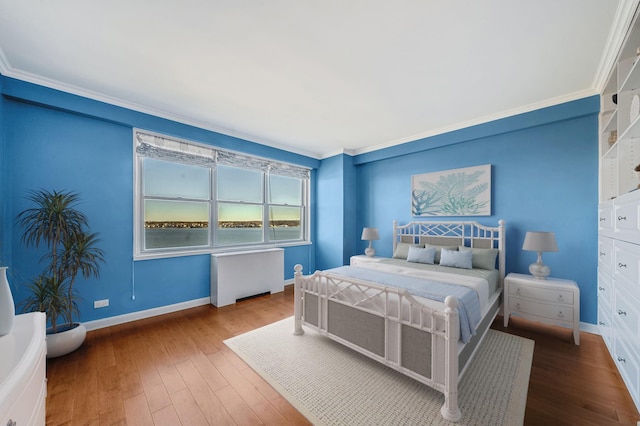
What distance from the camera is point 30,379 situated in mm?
909

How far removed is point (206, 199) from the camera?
13.1 ft

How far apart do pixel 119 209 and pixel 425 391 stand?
3833 millimetres

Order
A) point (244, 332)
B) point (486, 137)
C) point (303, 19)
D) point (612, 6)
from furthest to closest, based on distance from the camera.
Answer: point (486, 137), point (244, 332), point (303, 19), point (612, 6)

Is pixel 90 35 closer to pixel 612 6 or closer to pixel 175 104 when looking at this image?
pixel 175 104

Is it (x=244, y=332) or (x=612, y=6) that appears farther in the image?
(x=244, y=332)

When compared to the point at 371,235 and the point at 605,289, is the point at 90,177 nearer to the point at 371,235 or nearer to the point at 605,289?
the point at 371,235

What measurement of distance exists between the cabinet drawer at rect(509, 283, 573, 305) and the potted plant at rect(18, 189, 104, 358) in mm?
4767

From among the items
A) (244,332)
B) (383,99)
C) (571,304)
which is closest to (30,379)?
(244,332)

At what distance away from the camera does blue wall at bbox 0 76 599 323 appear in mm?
2549

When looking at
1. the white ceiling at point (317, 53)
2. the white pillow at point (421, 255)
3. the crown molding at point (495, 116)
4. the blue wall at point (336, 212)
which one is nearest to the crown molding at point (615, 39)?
the white ceiling at point (317, 53)

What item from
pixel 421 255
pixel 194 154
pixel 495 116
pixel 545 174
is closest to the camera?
pixel 545 174

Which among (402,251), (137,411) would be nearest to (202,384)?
(137,411)

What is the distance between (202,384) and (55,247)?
6.69 ft

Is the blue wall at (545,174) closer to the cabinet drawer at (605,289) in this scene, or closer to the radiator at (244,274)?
the cabinet drawer at (605,289)
